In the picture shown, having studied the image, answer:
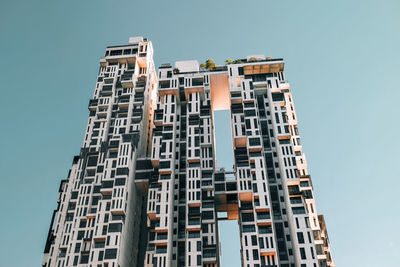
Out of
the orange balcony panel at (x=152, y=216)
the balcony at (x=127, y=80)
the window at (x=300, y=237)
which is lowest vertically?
the window at (x=300, y=237)

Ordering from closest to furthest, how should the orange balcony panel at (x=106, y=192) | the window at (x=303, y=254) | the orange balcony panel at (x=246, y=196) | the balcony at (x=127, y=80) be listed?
the window at (x=303, y=254) → the orange balcony panel at (x=246, y=196) → the orange balcony panel at (x=106, y=192) → the balcony at (x=127, y=80)

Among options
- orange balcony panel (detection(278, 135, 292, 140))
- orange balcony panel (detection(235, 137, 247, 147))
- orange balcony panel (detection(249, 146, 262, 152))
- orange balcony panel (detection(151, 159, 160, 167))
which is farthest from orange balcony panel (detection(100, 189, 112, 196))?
orange balcony panel (detection(278, 135, 292, 140))

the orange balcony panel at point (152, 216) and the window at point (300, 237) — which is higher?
the orange balcony panel at point (152, 216)

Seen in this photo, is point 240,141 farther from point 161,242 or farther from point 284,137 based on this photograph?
point 161,242

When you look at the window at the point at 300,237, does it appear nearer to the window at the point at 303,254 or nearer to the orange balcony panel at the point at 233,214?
the window at the point at 303,254

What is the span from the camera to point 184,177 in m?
86.8

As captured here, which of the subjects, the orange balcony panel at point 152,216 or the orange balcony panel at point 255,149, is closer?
the orange balcony panel at point 152,216

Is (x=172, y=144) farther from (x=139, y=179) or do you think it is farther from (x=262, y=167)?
(x=262, y=167)

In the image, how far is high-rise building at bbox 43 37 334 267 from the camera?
7475 centimetres

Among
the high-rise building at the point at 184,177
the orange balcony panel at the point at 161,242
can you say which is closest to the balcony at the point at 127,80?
the high-rise building at the point at 184,177

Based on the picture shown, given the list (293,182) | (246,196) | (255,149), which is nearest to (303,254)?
(293,182)

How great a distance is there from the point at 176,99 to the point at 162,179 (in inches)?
915

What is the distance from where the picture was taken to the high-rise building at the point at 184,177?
74750 millimetres

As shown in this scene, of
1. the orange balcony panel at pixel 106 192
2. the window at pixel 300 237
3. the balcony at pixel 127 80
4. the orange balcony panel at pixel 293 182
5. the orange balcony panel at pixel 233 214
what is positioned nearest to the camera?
the window at pixel 300 237
